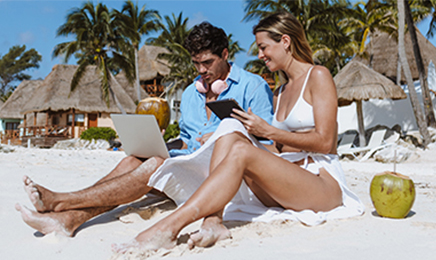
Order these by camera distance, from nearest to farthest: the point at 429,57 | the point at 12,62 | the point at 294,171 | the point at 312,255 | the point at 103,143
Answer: the point at 312,255
the point at 294,171
the point at 103,143
the point at 429,57
the point at 12,62

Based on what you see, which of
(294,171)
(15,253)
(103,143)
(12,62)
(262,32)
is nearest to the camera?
(15,253)

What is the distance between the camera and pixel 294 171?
199 centimetres

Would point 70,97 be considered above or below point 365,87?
below

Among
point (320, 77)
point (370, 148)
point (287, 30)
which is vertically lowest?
point (370, 148)

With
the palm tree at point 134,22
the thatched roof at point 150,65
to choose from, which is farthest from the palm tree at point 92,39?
the thatched roof at point 150,65

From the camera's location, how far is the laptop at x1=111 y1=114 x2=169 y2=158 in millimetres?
2183

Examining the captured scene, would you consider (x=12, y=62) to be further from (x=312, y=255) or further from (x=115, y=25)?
(x=312, y=255)

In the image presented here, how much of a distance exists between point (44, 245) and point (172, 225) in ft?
2.39

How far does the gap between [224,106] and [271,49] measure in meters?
0.58

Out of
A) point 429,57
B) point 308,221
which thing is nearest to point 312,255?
point 308,221

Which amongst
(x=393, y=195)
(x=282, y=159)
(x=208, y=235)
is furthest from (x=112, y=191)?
(x=393, y=195)

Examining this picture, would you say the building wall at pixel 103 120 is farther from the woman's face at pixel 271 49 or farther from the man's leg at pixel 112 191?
the woman's face at pixel 271 49

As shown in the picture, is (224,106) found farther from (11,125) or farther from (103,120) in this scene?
(11,125)

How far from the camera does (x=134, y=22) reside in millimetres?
20281
